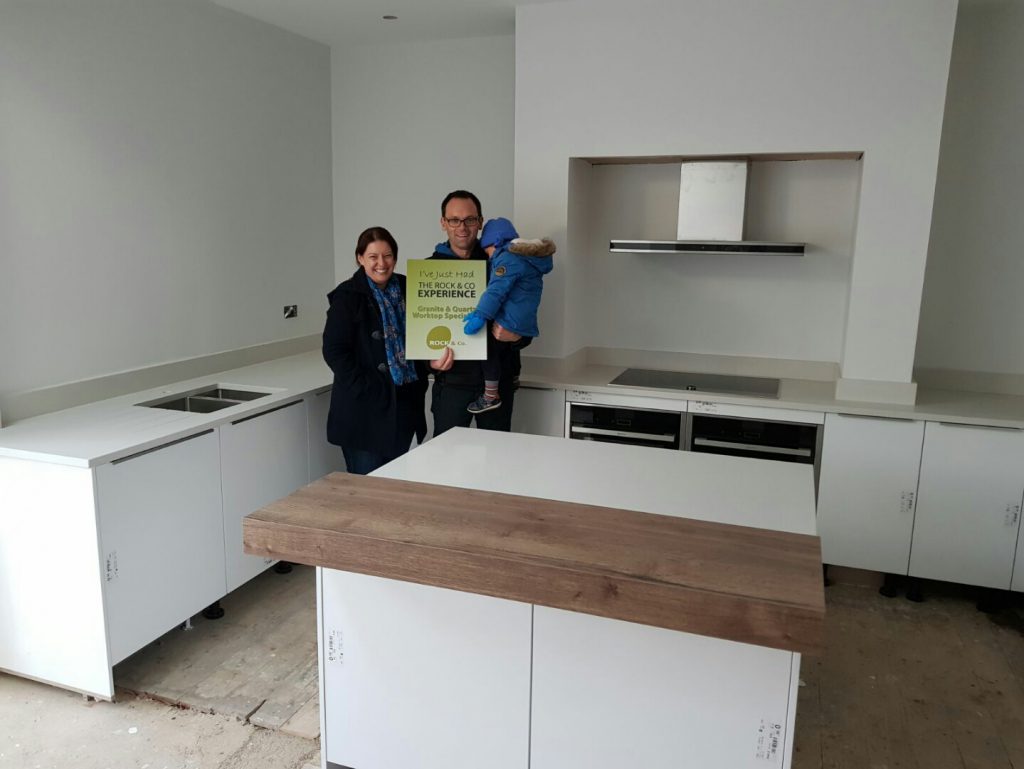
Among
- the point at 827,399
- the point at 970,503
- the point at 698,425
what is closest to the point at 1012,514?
the point at 970,503

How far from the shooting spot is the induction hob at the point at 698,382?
370 centimetres

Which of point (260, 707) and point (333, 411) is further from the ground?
point (333, 411)

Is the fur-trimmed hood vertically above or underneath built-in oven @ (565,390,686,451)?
above

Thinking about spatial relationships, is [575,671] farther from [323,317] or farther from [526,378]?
[323,317]

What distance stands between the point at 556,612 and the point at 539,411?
2.00 metres

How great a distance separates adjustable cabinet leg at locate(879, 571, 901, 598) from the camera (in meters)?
3.41

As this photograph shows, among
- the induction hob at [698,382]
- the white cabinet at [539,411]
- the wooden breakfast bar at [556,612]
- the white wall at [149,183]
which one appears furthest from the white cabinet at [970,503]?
the white wall at [149,183]

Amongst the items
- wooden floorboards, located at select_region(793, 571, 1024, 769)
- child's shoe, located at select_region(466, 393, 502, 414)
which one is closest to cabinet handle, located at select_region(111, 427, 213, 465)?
child's shoe, located at select_region(466, 393, 502, 414)

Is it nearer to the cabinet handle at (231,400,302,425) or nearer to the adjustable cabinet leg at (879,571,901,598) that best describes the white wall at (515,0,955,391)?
the adjustable cabinet leg at (879,571,901,598)

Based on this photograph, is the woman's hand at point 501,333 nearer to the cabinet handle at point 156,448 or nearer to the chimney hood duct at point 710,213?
the chimney hood duct at point 710,213

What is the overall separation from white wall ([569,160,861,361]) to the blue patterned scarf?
3.53 feet

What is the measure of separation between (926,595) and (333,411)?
276 cm

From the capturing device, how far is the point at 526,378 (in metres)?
3.77

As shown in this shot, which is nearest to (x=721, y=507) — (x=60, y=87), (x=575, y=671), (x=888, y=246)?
(x=575, y=671)
